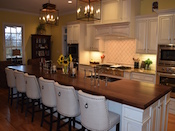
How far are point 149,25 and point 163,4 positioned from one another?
0.72m

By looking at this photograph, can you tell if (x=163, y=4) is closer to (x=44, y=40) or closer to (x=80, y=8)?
(x=80, y=8)

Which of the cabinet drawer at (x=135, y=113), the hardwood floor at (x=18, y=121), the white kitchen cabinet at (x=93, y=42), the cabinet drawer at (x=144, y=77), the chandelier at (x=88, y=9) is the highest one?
the chandelier at (x=88, y=9)

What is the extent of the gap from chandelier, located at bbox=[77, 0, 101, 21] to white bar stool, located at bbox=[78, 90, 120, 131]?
166 centimetres

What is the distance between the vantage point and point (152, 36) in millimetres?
4535

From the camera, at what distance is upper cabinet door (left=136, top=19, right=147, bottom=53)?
15.4 feet

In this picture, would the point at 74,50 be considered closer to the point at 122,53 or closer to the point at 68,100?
the point at 122,53

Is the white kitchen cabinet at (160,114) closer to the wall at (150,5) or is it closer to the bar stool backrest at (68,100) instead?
the bar stool backrest at (68,100)

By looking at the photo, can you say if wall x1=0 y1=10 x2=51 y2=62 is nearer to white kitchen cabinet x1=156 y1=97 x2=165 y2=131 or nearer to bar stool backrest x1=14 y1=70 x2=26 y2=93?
bar stool backrest x1=14 y1=70 x2=26 y2=93

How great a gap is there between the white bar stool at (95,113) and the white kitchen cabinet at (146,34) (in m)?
3.10

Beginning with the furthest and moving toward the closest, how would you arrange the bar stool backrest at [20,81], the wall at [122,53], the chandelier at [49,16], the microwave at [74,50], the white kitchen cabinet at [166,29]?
the microwave at [74,50] → the wall at [122,53] → the chandelier at [49,16] → the white kitchen cabinet at [166,29] → the bar stool backrest at [20,81]

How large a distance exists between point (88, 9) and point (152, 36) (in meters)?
2.41

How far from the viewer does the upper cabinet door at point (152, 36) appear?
4.48 meters

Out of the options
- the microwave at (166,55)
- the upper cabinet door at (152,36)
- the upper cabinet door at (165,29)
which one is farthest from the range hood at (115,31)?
the microwave at (166,55)

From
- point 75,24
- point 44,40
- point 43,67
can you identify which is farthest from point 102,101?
point 44,40
